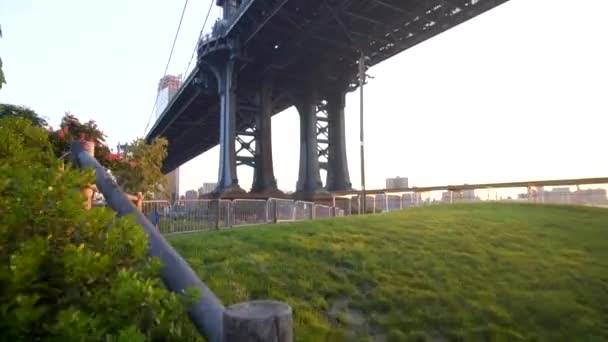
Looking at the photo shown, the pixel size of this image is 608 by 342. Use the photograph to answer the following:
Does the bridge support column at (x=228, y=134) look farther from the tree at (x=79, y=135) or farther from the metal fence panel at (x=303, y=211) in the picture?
the tree at (x=79, y=135)

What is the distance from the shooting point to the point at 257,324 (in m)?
1.64

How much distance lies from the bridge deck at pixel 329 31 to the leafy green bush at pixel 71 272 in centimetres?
2333

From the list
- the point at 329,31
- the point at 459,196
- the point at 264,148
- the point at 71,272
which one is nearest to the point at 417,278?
the point at 71,272

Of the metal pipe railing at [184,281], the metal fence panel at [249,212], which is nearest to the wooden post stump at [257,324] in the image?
the metal pipe railing at [184,281]

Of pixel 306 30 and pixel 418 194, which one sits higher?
pixel 306 30

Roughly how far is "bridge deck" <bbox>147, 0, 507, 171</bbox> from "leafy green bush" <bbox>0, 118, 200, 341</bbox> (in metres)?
23.3

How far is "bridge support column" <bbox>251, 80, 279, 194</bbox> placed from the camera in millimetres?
31375

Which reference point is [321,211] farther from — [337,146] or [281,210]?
[337,146]

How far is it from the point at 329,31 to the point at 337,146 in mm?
9964

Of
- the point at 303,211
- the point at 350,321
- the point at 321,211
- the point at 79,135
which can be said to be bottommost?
the point at 350,321

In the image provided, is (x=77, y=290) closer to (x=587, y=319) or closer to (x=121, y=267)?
(x=121, y=267)

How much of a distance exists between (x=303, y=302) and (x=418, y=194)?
53.9ft

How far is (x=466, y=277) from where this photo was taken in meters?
6.39

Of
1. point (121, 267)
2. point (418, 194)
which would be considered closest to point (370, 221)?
point (121, 267)
